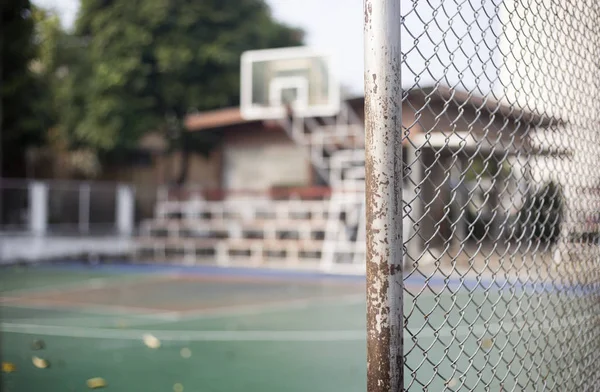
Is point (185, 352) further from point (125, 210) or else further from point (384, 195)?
point (125, 210)

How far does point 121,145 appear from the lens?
17625mm

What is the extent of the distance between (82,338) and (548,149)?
4.14 metres

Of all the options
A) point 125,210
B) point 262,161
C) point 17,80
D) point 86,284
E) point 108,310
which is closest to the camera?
point 108,310

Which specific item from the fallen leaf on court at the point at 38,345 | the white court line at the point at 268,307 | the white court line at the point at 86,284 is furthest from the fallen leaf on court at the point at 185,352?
the white court line at the point at 86,284

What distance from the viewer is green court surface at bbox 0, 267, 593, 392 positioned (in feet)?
9.85

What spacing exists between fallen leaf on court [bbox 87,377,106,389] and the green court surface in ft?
0.18

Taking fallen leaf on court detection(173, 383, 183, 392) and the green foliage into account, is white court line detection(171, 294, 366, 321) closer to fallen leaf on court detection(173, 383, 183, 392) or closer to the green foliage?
fallen leaf on court detection(173, 383, 183, 392)

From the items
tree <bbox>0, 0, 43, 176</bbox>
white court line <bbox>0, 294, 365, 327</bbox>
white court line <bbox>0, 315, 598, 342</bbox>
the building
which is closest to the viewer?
white court line <bbox>0, 315, 598, 342</bbox>

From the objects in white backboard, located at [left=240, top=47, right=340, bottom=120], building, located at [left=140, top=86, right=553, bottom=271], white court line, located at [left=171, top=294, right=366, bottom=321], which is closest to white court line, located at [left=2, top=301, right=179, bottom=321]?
white court line, located at [left=171, top=294, right=366, bottom=321]

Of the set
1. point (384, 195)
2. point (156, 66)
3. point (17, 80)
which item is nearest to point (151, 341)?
point (384, 195)

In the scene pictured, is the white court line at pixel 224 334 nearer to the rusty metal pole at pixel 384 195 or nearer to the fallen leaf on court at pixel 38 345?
the fallen leaf on court at pixel 38 345

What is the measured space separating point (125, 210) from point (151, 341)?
1098cm

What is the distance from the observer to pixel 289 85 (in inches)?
575

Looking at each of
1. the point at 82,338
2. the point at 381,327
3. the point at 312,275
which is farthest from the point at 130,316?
the point at 381,327
